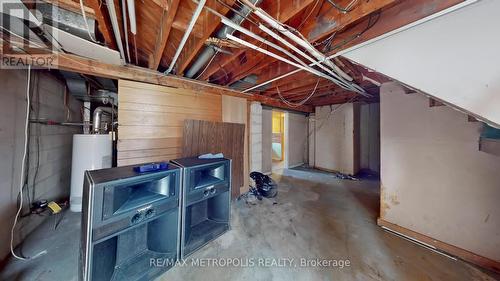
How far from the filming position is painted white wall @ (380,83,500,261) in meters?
1.68

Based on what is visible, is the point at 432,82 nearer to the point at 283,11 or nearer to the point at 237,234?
the point at 283,11

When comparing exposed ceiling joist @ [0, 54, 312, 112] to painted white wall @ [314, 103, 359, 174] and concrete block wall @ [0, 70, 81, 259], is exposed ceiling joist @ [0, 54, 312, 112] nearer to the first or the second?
concrete block wall @ [0, 70, 81, 259]

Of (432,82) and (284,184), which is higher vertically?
(432,82)

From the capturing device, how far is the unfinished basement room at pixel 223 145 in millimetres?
1229

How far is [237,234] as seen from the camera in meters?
2.14

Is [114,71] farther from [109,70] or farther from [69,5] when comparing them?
[69,5]

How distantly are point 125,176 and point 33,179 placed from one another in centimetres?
213

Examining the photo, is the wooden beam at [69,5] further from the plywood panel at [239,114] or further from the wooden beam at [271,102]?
the wooden beam at [271,102]

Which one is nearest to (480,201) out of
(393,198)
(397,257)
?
(393,198)

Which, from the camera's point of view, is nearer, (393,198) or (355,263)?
(355,263)

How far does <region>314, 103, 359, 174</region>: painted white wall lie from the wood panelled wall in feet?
13.8

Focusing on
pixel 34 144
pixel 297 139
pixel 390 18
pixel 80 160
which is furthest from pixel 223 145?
pixel 297 139

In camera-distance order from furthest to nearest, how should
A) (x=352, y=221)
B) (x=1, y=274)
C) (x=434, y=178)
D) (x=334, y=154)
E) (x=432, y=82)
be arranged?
(x=334, y=154) → (x=352, y=221) → (x=434, y=178) → (x=1, y=274) → (x=432, y=82)

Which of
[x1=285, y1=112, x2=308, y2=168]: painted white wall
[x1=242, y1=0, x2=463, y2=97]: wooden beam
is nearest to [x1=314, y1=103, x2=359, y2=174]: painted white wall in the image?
[x1=285, y1=112, x2=308, y2=168]: painted white wall
